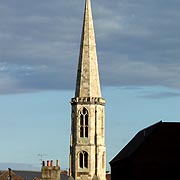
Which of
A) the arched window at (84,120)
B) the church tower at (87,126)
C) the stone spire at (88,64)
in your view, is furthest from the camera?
the stone spire at (88,64)

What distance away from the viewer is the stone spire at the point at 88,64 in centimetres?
12581

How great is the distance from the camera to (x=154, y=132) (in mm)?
81938

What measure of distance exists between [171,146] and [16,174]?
271 feet

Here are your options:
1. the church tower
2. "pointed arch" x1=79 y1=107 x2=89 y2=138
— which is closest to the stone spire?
the church tower

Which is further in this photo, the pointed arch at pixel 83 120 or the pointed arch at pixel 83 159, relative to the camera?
the pointed arch at pixel 83 120

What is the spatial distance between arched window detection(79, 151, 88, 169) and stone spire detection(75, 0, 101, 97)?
9414mm

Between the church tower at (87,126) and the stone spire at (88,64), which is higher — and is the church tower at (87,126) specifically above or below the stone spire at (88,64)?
below

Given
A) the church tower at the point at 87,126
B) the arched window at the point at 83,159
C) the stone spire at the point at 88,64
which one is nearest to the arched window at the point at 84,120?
the church tower at the point at 87,126

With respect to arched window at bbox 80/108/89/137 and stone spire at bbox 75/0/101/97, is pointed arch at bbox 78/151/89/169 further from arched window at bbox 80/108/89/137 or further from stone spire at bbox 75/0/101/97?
stone spire at bbox 75/0/101/97

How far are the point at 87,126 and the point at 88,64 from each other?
1023cm

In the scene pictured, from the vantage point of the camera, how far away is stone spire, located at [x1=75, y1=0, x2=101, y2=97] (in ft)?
413

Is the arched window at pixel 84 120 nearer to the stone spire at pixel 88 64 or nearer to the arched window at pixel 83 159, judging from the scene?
the stone spire at pixel 88 64

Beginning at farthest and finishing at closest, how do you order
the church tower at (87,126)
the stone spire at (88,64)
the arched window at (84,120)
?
1. the stone spire at (88,64)
2. the arched window at (84,120)
3. the church tower at (87,126)

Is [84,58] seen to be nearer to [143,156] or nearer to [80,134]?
[80,134]
